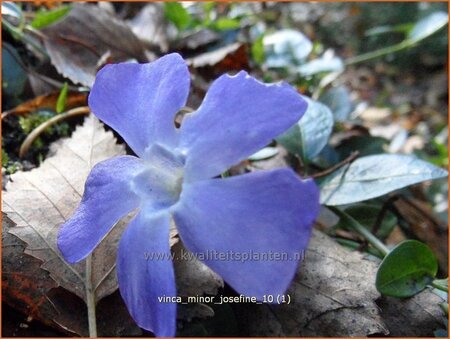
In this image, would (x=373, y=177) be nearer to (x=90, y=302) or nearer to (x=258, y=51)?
(x=90, y=302)

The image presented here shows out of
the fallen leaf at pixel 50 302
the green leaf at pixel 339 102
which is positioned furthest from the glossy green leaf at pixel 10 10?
the green leaf at pixel 339 102

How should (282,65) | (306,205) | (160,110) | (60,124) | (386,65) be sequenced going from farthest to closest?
(386,65), (282,65), (60,124), (160,110), (306,205)

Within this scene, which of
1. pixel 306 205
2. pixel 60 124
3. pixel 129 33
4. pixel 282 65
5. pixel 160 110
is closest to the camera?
pixel 306 205

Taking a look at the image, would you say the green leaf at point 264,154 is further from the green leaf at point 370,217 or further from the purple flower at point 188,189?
the purple flower at point 188,189

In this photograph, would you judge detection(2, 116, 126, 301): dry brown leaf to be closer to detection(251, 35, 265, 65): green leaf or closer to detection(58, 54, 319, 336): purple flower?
detection(58, 54, 319, 336): purple flower

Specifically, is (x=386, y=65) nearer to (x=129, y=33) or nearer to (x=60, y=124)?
(x=129, y=33)

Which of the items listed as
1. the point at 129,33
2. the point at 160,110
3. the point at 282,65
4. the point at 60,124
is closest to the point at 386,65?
the point at 282,65
